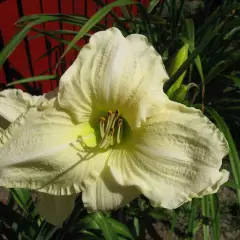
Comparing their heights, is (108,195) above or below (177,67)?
below

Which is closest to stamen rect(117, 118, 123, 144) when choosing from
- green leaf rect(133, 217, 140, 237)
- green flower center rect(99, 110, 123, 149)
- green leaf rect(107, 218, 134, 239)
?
green flower center rect(99, 110, 123, 149)

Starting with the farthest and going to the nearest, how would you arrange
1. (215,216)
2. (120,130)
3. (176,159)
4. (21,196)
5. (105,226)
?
(21,196)
(105,226)
(215,216)
(120,130)
(176,159)

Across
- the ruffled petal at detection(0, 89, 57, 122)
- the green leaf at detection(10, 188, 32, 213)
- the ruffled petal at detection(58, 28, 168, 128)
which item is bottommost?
the green leaf at detection(10, 188, 32, 213)

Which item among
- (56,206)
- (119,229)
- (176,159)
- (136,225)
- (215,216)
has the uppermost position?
(176,159)

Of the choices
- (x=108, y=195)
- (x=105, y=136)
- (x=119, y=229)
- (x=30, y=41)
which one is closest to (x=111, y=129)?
(x=105, y=136)

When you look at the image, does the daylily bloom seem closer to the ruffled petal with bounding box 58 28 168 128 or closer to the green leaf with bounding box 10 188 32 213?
the ruffled petal with bounding box 58 28 168 128

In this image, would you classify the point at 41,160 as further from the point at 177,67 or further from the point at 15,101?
the point at 177,67

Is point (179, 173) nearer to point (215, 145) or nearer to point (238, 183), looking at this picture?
point (215, 145)

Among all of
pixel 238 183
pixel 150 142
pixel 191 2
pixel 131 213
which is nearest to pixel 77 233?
pixel 131 213
